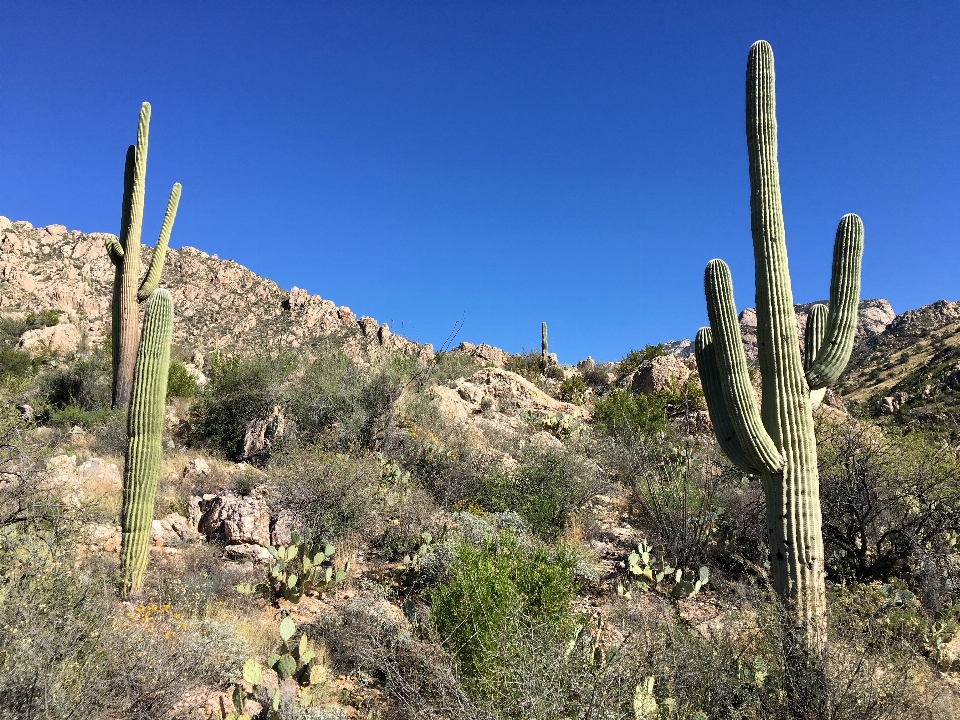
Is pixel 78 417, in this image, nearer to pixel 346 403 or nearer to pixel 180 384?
pixel 180 384

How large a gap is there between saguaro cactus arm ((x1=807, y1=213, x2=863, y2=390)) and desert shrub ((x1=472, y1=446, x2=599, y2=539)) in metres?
3.63

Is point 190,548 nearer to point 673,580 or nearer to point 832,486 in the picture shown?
point 673,580

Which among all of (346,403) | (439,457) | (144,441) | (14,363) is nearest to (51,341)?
(14,363)

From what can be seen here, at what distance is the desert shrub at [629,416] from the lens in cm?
1102

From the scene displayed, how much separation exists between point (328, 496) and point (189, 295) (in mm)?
33702

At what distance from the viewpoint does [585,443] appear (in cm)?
1088

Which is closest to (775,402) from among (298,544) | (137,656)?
(298,544)

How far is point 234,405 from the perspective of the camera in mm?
10797

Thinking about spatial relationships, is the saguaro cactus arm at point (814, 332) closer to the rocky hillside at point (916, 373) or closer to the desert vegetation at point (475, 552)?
the desert vegetation at point (475, 552)

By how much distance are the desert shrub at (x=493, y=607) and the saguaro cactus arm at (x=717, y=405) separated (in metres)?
1.89

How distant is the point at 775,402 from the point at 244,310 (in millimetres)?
35929

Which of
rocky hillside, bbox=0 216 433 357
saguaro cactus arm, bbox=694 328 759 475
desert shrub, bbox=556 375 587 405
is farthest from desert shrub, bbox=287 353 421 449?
rocky hillside, bbox=0 216 433 357

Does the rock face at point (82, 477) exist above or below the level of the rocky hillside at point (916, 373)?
below

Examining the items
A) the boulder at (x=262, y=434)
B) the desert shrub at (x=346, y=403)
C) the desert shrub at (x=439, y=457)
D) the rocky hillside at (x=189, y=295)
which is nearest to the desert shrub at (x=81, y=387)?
the boulder at (x=262, y=434)
